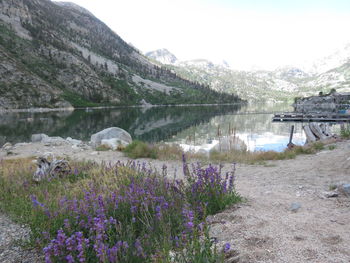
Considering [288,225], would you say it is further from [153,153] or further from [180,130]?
[180,130]

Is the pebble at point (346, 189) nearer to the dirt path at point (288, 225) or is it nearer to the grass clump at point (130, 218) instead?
the dirt path at point (288, 225)

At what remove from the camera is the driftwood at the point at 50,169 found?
323 inches

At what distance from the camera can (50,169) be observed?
8.74 m

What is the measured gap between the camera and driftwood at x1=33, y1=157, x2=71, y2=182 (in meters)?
8.21

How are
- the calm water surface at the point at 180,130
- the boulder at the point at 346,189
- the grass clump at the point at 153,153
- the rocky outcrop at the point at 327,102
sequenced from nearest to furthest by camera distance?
the boulder at the point at 346,189 → the grass clump at the point at 153,153 → the calm water surface at the point at 180,130 → the rocky outcrop at the point at 327,102

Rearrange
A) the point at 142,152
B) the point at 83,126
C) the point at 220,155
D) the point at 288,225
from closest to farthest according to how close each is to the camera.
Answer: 1. the point at 288,225
2. the point at 220,155
3. the point at 142,152
4. the point at 83,126

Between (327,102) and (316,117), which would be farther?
(327,102)

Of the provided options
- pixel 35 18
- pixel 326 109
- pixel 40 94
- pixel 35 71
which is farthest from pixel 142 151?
pixel 35 18

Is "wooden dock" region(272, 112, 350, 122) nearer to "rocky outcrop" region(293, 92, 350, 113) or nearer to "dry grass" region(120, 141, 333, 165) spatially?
"rocky outcrop" region(293, 92, 350, 113)

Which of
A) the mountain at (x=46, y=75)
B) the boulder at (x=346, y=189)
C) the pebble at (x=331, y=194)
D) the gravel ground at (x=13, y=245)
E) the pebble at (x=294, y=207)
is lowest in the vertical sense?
the gravel ground at (x=13, y=245)

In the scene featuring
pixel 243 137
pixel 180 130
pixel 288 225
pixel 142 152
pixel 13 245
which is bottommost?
pixel 180 130

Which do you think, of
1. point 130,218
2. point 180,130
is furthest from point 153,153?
point 180,130

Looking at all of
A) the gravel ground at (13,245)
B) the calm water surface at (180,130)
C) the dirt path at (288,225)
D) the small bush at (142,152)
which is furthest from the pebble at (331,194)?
the calm water surface at (180,130)

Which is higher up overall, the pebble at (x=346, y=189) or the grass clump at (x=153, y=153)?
the pebble at (x=346, y=189)
